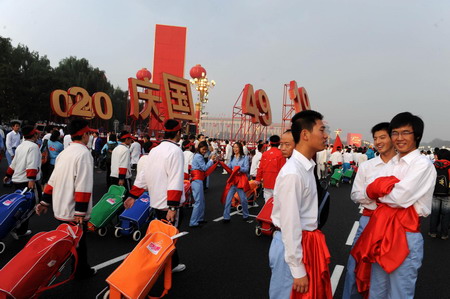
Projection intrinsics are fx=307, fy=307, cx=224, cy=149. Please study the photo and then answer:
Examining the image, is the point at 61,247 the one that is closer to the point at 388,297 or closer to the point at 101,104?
the point at 388,297

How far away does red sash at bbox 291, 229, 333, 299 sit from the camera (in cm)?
204

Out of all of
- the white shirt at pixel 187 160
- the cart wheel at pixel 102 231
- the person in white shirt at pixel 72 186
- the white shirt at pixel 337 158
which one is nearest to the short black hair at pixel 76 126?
the person in white shirt at pixel 72 186

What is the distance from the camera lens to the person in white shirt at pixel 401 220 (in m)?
2.41

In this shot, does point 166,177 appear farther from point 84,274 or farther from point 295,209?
point 295,209

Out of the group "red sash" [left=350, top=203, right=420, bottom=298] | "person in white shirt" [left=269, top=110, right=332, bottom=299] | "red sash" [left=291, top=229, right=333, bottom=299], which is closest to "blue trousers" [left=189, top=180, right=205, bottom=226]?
"red sash" [left=350, top=203, right=420, bottom=298]

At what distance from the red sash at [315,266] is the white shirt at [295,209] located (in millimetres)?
68

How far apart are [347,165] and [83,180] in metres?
14.7

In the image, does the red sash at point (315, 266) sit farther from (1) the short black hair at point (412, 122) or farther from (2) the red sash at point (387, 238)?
(1) the short black hair at point (412, 122)

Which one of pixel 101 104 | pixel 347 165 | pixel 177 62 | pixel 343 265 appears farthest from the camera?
pixel 177 62

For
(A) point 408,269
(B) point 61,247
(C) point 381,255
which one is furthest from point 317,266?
(B) point 61,247

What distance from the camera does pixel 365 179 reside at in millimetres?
3266

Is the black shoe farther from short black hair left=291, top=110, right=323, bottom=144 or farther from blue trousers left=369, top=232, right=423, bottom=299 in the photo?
blue trousers left=369, top=232, right=423, bottom=299

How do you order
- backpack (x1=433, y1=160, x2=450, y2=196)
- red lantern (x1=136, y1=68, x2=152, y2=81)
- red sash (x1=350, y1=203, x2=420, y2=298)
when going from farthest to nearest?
red lantern (x1=136, y1=68, x2=152, y2=81)
backpack (x1=433, y1=160, x2=450, y2=196)
red sash (x1=350, y1=203, x2=420, y2=298)

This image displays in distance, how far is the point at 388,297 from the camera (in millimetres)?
2535
